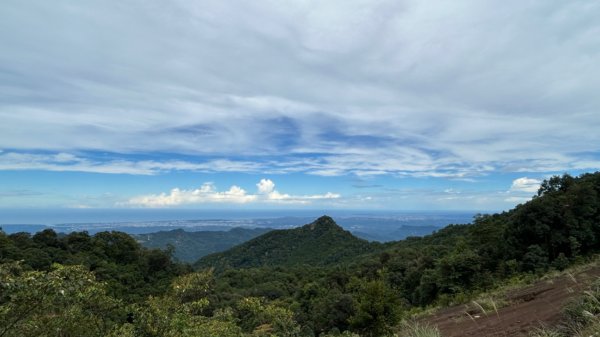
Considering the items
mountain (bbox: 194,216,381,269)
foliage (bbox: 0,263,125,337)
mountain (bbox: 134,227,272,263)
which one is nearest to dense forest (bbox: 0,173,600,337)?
foliage (bbox: 0,263,125,337)

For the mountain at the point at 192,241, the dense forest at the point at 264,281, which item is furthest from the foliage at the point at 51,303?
the mountain at the point at 192,241

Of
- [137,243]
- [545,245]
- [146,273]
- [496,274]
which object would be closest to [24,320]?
[496,274]

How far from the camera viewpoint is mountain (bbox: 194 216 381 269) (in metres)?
82.4

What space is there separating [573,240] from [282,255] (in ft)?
250

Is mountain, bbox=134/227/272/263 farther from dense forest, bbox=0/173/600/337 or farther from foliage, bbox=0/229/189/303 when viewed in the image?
dense forest, bbox=0/173/600/337

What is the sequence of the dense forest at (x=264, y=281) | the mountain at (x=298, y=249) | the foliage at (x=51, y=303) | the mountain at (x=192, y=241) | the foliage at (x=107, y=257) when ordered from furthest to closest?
1. the mountain at (x=192, y=241)
2. the mountain at (x=298, y=249)
3. the foliage at (x=107, y=257)
4. the dense forest at (x=264, y=281)
5. the foliage at (x=51, y=303)

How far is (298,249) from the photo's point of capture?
9538cm

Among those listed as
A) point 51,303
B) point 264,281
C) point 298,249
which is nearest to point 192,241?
point 298,249

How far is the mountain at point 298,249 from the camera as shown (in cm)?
8238

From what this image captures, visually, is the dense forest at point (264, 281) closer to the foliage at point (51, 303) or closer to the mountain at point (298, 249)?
the foliage at point (51, 303)

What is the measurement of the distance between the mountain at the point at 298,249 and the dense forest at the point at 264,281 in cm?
2651

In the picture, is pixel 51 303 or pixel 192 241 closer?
pixel 51 303

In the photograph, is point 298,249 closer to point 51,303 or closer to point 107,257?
point 107,257

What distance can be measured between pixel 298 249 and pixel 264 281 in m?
43.8
